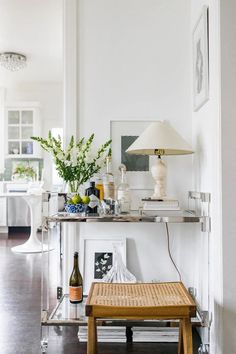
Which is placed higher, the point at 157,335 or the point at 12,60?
the point at 12,60

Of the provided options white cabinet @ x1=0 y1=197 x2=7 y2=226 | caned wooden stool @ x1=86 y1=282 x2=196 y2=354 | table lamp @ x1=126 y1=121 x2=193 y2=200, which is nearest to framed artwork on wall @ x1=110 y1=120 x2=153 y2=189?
table lamp @ x1=126 y1=121 x2=193 y2=200

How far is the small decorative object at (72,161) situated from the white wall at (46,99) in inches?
166

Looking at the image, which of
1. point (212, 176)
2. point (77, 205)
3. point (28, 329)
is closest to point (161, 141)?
point (212, 176)

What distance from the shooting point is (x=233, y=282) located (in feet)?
5.83

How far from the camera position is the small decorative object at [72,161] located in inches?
90.0

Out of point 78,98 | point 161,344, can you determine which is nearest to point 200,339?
point 161,344

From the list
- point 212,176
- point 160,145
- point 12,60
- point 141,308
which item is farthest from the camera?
point 12,60

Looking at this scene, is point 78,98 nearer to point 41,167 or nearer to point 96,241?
point 96,241

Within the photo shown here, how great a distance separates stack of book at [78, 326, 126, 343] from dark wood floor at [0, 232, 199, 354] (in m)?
0.04

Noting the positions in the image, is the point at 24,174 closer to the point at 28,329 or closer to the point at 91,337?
the point at 28,329

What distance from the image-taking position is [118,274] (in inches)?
89.0

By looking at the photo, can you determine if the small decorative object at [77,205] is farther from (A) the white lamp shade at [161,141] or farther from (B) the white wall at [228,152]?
(B) the white wall at [228,152]

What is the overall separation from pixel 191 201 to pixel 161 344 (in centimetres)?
94

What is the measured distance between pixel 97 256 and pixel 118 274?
0.71 ft
